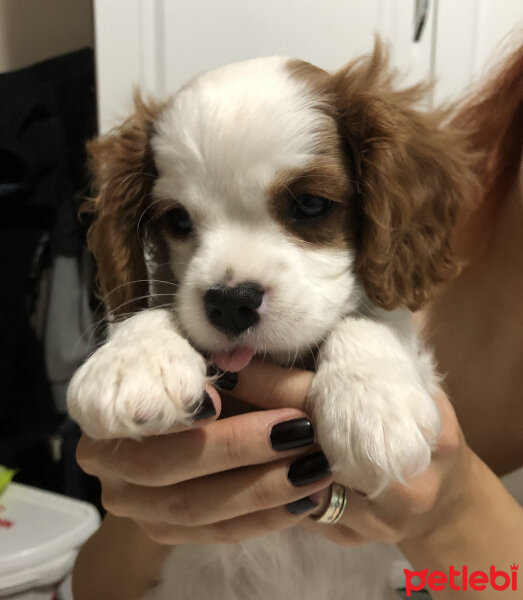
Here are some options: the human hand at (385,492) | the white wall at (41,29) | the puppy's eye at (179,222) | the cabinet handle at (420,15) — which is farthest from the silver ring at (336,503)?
the white wall at (41,29)

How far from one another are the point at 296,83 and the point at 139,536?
86 centimetres

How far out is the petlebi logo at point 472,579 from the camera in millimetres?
942

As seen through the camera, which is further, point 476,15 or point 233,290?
point 476,15

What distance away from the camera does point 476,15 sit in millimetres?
1994

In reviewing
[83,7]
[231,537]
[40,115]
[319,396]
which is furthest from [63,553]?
[83,7]

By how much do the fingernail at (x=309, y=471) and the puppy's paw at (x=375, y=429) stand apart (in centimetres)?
2

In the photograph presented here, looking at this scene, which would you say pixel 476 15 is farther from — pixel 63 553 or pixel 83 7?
pixel 63 553

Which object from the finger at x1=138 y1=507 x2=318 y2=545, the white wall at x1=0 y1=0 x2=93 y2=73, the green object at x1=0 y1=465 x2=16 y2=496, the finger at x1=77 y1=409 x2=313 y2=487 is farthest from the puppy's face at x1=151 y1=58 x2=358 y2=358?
the white wall at x1=0 y1=0 x2=93 y2=73

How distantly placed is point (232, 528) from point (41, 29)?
226 centimetres

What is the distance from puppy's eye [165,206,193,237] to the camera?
0.98 metres

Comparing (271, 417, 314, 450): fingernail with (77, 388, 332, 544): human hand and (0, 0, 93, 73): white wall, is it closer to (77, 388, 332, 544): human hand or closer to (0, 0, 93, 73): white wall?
(77, 388, 332, 544): human hand

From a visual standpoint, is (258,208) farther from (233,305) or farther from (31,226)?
(31,226)

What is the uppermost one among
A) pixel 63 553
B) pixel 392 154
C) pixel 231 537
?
pixel 392 154

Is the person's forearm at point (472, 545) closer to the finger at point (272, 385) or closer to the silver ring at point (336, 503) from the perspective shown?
the silver ring at point (336, 503)
